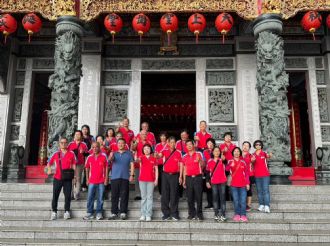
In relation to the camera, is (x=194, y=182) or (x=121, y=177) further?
(x=121, y=177)

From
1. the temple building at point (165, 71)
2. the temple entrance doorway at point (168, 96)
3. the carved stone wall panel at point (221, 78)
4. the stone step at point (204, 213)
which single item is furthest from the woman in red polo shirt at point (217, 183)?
the temple entrance doorway at point (168, 96)

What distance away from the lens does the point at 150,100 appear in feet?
50.6

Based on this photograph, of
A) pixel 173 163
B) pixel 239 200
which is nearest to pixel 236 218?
pixel 239 200

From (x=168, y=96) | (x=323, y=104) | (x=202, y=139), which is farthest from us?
(x=168, y=96)

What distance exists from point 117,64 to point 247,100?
445cm

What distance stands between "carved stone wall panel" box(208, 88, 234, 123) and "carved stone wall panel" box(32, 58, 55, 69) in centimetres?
543

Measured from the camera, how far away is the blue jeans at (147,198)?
237 inches

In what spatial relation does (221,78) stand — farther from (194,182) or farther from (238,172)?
(194,182)

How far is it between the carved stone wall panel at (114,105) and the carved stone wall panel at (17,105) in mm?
2843

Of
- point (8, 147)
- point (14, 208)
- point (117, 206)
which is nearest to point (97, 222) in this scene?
point (117, 206)

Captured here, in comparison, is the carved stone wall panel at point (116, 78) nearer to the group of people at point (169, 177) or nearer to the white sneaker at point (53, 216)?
the group of people at point (169, 177)

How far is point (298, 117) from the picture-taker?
13406 millimetres

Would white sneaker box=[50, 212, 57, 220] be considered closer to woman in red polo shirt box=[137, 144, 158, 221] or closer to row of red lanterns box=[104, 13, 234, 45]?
woman in red polo shirt box=[137, 144, 158, 221]

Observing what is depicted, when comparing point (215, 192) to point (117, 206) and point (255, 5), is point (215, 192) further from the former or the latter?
point (255, 5)
